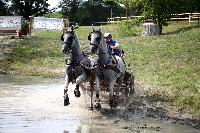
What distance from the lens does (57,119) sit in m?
14.3

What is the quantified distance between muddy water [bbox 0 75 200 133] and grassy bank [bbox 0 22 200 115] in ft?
8.02

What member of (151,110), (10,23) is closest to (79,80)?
(151,110)

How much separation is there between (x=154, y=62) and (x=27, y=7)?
48.6 meters

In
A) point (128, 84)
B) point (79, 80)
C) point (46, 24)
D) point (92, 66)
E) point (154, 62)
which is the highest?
point (46, 24)

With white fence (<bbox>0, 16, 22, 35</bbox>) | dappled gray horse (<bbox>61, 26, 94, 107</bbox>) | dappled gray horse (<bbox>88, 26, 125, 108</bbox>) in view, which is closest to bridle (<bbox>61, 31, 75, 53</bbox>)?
dappled gray horse (<bbox>61, 26, 94, 107</bbox>)

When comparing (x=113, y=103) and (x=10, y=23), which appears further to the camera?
(x=10, y=23)

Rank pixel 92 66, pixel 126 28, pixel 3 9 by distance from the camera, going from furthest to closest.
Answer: pixel 3 9
pixel 126 28
pixel 92 66

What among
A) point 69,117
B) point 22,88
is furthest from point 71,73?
point 22,88

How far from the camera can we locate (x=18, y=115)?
1480cm

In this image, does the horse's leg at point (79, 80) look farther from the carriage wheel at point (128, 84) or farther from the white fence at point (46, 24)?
the white fence at point (46, 24)

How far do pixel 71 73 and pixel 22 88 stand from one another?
6.78 metres

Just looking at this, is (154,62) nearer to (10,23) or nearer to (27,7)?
(10,23)

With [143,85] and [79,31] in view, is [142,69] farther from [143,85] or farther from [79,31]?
[79,31]

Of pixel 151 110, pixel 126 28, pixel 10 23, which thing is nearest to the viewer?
pixel 151 110
